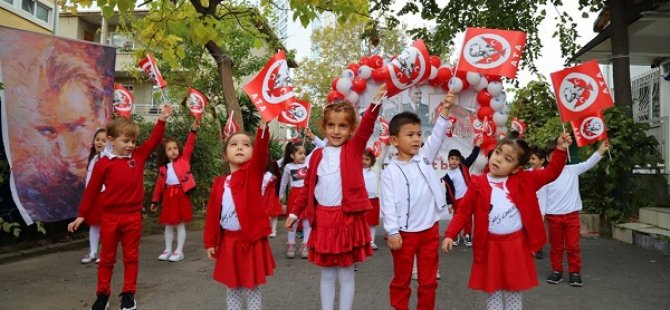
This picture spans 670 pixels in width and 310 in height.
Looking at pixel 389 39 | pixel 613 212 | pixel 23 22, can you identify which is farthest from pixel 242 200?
pixel 389 39

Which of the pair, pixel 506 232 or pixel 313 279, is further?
pixel 313 279

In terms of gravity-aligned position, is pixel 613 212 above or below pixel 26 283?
above

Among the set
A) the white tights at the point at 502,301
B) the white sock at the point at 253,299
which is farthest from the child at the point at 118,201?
the white tights at the point at 502,301

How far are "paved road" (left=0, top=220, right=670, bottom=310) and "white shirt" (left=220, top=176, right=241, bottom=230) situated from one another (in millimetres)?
1330

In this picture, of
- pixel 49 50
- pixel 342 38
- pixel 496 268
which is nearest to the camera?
pixel 496 268

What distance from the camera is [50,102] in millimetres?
7895

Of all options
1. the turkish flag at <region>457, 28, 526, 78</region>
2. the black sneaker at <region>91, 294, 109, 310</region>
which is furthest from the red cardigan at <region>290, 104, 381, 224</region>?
the black sneaker at <region>91, 294, 109, 310</region>

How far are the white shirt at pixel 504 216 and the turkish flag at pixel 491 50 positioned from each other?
1.18 metres

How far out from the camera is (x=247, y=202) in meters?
3.78

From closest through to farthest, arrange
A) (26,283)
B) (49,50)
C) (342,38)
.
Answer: (26,283), (49,50), (342,38)

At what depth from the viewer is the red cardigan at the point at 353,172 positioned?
3.66 meters

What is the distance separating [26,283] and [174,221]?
1835mm

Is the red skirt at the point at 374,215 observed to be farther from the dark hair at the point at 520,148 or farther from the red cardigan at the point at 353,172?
the dark hair at the point at 520,148

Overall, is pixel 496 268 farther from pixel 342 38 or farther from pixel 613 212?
pixel 342 38
